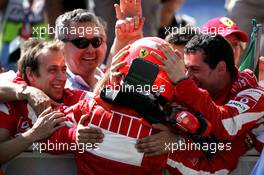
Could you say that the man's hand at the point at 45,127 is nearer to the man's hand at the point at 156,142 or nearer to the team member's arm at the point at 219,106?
the man's hand at the point at 156,142

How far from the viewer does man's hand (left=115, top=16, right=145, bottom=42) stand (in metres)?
5.84

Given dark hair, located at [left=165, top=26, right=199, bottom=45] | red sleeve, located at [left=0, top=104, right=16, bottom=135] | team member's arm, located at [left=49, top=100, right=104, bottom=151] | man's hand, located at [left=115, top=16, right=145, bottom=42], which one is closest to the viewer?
team member's arm, located at [left=49, top=100, right=104, bottom=151]

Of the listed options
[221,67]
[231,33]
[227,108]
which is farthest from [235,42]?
[227,108]

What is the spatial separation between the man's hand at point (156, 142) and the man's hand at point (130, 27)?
0.95 metres

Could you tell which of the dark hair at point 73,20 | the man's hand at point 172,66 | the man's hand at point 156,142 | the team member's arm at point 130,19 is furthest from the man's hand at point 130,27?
the man's hand at point 156,142

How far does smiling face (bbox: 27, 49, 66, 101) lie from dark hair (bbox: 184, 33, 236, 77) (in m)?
0.77

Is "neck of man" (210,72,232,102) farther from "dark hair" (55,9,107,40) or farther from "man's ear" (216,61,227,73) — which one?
"dark hair" (55,9,107,40)

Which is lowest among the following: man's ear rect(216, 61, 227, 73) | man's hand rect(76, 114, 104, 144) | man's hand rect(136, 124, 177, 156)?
man's hand rect(136, 124, 177, 156)

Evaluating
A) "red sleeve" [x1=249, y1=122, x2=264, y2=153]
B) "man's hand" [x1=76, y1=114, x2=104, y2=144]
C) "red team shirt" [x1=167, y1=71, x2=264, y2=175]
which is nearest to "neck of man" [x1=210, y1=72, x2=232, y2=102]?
"red team shirt" [x1=167, y1=71, x2=264, y2=175]

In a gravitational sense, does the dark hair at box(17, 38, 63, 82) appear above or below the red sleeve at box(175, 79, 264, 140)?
above

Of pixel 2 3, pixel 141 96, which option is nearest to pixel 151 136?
pixel 141 96

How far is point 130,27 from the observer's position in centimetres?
588

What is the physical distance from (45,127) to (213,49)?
3.25 ft

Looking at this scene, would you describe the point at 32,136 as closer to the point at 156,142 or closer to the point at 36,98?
the point at 36,98
